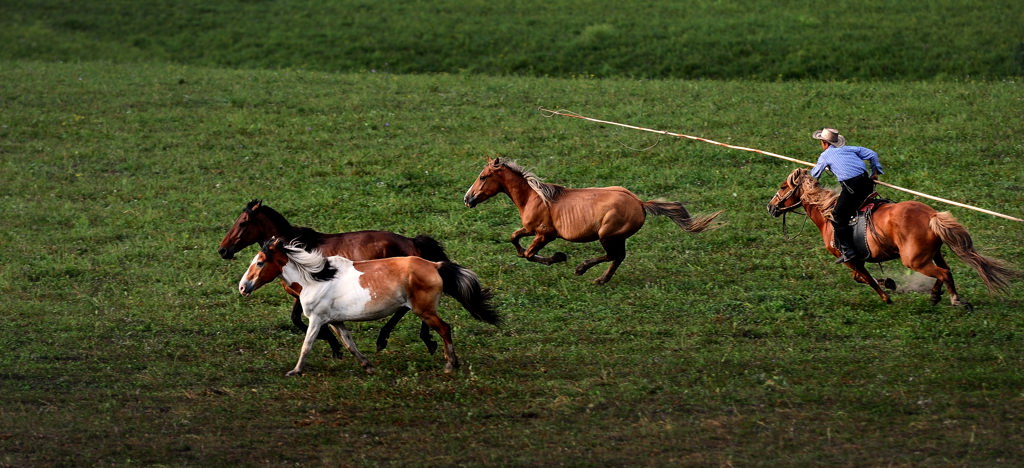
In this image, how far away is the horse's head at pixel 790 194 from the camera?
13195 millimetres

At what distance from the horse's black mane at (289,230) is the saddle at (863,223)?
6.07 meters

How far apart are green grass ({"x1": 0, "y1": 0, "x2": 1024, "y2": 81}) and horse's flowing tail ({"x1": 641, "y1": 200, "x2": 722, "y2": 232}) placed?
14.1 m

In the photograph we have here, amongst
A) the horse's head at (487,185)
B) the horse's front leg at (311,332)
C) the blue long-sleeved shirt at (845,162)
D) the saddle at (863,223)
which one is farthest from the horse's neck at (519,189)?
the horse's front leg at (311,332)

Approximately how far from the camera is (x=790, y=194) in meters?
13.2

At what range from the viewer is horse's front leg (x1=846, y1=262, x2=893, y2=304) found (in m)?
12.4

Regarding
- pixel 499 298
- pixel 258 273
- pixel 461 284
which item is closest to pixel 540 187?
pixel 499 298

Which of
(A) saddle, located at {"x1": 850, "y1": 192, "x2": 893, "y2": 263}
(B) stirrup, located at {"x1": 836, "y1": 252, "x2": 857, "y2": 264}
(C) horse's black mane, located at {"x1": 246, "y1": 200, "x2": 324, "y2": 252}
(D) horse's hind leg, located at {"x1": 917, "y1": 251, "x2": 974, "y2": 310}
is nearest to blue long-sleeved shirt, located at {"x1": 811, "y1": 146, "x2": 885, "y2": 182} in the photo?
(A) saddle, located at {"x1": 850, "y1": 192, "x2": 893, "y2": 263}

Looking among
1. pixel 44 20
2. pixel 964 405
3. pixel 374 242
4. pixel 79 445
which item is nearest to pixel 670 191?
pixel 374 242

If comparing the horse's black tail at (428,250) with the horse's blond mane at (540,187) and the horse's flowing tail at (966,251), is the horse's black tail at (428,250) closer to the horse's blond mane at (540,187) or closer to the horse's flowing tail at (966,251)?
the horse's blond mane at (540,187)

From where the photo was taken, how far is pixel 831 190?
12836mm

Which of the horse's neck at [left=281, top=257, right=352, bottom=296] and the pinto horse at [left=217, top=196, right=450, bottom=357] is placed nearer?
the horse's neck at [left=281, top=257, right=352, bottom=296]

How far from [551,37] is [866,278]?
19.7 meters

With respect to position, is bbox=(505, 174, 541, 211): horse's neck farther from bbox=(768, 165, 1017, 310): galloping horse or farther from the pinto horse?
bbox=(768, 165, 1017, 310): galloping horse

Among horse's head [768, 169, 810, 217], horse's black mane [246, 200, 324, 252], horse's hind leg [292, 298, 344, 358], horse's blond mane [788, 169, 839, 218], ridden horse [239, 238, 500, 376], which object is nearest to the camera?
ridden horse [239, 238, 500, 376]
